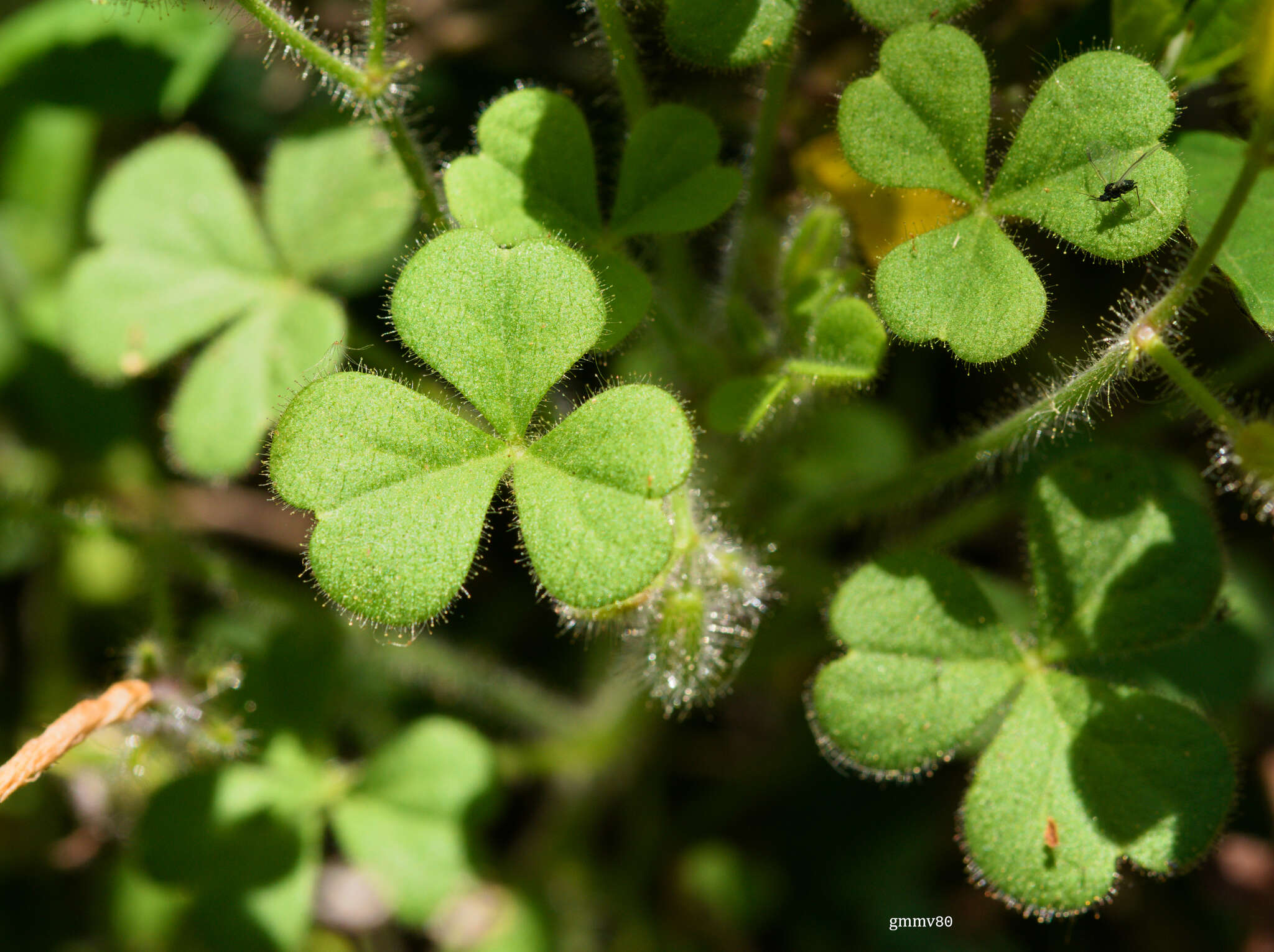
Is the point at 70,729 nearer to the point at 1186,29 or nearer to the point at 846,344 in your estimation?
the point at 846,344

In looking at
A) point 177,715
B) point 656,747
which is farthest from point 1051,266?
point 177,715

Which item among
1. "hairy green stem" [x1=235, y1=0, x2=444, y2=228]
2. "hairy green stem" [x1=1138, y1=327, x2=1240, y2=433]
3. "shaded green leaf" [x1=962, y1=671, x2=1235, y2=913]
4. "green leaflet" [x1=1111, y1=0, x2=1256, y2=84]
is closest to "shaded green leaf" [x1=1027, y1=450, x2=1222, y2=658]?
"shaded green leaf" [x1=962, y1=671, x2=1235, y2=913]

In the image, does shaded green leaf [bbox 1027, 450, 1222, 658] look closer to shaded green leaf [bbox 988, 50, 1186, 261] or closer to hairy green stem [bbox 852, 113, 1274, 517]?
hairy green stem [bbox 852, 113, 1274, 517]

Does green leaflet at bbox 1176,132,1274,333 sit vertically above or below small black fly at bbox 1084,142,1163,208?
below

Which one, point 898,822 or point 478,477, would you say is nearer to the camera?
point 478,477

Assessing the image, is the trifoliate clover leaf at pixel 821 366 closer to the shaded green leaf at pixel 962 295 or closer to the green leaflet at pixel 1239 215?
the shaded green leaf at pixel 962 295

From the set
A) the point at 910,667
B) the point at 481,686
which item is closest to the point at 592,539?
the point at 910,667

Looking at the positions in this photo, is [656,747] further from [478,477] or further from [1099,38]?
[1099,38]
